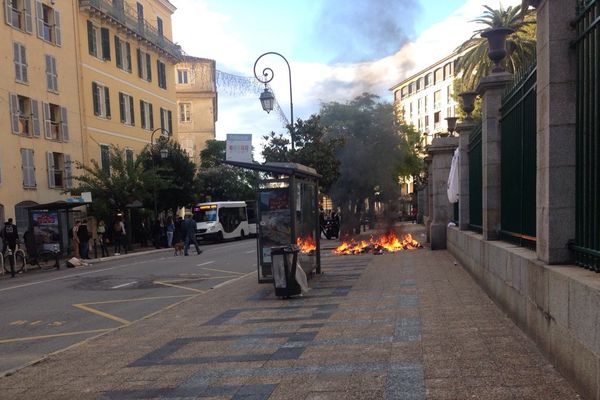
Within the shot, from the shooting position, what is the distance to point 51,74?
26.2m

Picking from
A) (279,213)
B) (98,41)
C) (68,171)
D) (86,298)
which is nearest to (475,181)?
(279,213)

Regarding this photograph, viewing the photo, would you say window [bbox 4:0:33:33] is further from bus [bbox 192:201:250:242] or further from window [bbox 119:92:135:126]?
bus [bbox 192:201:250:242]

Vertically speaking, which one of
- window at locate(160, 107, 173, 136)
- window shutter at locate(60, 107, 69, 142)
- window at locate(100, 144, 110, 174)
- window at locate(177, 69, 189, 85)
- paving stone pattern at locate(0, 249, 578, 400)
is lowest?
paving stone pattern at locate(0, 249, 578, 400)

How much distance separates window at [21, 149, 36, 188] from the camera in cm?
2402

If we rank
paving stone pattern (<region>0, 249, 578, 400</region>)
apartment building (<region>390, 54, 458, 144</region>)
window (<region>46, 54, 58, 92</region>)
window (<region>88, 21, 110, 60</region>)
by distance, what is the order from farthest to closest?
apartment building (<region>390, 54, 458, 144</region>) < window (<region>88, 21, 110, 60</region>) < window (<region>46, 54, 58, 92</region>) < paving stone pattern (<region>0, 249, 578, 400</region>)

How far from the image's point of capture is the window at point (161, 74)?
38.4m

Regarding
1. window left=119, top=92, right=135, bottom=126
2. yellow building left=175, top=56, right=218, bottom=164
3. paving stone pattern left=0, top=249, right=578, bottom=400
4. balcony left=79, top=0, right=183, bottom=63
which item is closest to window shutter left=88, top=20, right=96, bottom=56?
balcony left=79, top=0, right=183, bottom=63

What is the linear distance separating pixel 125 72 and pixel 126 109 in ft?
7.42

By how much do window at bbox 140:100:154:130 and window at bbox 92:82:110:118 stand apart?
4.26 m

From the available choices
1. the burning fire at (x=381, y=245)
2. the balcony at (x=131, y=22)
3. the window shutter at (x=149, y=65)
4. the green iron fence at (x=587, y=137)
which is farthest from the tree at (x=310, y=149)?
the green iron fence at (x=587, y=137)

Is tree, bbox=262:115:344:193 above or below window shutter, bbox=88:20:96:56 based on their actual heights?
below

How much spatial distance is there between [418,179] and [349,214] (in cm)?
2677

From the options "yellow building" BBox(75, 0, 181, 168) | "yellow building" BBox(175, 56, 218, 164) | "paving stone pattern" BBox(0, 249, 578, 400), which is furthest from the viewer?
"yellow building" BBox(175, 56, 218, 164)

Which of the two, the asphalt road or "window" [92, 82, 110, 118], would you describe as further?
"window" [92, 82, 110, 118]
